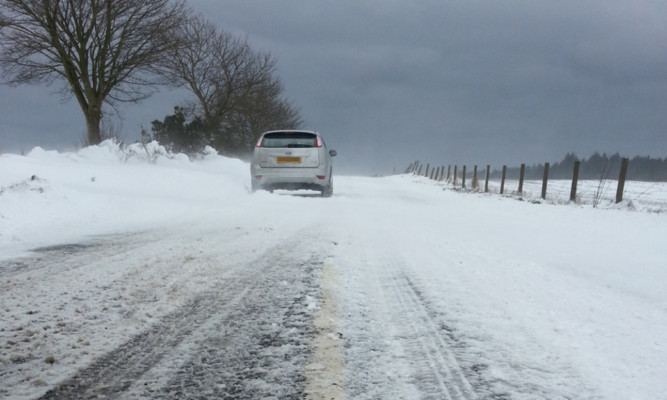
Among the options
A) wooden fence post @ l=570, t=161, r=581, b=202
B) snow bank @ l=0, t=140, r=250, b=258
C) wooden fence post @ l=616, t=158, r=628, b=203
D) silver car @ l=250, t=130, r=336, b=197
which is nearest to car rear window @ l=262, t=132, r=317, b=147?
silver car @ l=250, t=130, r=336, b=197

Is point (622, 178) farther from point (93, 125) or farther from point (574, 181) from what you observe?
point (93, 125)

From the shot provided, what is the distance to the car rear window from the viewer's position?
34.8 ft

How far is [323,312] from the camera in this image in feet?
8.16

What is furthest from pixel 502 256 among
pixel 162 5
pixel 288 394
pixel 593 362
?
pixel 162 5

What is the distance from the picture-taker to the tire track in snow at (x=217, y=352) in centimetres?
163

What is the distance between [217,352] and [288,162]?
8.68 metres

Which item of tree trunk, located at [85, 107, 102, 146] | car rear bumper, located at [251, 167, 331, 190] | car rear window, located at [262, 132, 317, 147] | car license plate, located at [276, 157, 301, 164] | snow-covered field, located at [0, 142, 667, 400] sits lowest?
snow-covered field, located at [0, 142, 667, 400]

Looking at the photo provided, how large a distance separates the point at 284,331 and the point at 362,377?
621mm

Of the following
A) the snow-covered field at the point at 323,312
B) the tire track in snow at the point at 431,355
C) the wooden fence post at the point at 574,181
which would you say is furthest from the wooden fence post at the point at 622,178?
the tire track in snow at the point at 431,355

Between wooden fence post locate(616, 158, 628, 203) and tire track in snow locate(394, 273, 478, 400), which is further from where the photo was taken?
wooden fence post locate(616, 158, 628, 203)

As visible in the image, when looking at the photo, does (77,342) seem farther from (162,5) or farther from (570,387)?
(162,5)

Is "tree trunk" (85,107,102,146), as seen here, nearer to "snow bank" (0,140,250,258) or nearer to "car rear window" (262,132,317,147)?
"snow bank" (0,140,250,258)

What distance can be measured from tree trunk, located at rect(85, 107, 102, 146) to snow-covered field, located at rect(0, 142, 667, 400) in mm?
12796

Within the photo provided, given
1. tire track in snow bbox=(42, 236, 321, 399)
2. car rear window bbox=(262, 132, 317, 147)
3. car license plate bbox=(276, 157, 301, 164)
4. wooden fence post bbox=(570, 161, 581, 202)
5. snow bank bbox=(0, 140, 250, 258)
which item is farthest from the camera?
wooden fence post bbox=(570, 161, 581, 202)
